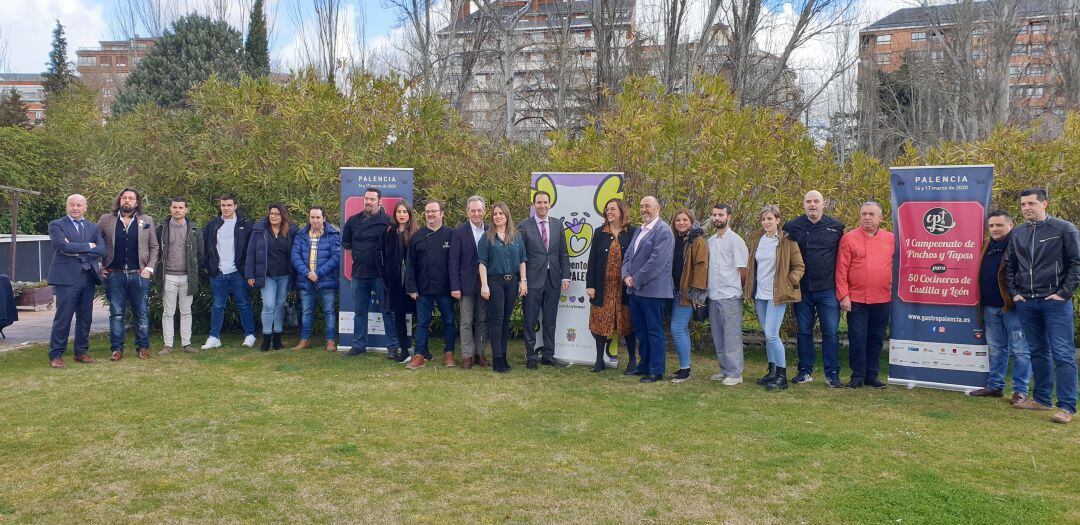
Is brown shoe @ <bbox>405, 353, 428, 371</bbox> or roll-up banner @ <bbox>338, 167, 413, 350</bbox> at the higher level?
roll-up banner @ <bbox>338, 167, 413, 350</bbox>

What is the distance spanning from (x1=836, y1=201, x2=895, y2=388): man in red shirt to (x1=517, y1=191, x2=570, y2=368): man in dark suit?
2682mm

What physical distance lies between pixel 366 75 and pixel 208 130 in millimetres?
2273

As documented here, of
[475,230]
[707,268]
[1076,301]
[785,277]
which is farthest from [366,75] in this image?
[1076,301]

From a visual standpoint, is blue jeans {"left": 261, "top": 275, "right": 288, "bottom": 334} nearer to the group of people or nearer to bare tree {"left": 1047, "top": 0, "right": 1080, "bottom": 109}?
the group of people

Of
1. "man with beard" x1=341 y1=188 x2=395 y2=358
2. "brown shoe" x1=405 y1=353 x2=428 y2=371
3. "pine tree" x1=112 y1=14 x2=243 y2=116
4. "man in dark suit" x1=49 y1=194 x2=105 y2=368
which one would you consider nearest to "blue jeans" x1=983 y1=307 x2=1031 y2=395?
"brown shoe" x1=405 y1=353 x2=428 y2=371

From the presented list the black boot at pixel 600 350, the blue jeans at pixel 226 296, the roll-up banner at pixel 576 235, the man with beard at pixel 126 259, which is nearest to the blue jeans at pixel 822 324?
the black boot at pixel 600 350

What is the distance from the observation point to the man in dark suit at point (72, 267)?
297 inches

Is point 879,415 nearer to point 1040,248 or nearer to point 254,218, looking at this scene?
point 1040,248

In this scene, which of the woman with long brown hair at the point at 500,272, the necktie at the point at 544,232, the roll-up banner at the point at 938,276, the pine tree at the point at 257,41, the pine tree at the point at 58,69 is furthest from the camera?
the pine tree at the point at 58,69

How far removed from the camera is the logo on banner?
675 cm

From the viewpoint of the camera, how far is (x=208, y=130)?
33.9 feet

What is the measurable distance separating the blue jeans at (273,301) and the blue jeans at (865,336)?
6.09 m

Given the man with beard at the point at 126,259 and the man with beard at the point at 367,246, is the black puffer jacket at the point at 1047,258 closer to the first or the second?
Answer: the man with beard at the point at 367,246

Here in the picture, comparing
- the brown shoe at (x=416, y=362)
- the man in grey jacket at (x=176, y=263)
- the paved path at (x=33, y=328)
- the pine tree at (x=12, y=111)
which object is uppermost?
the pine tree at (x=12, y=111)
